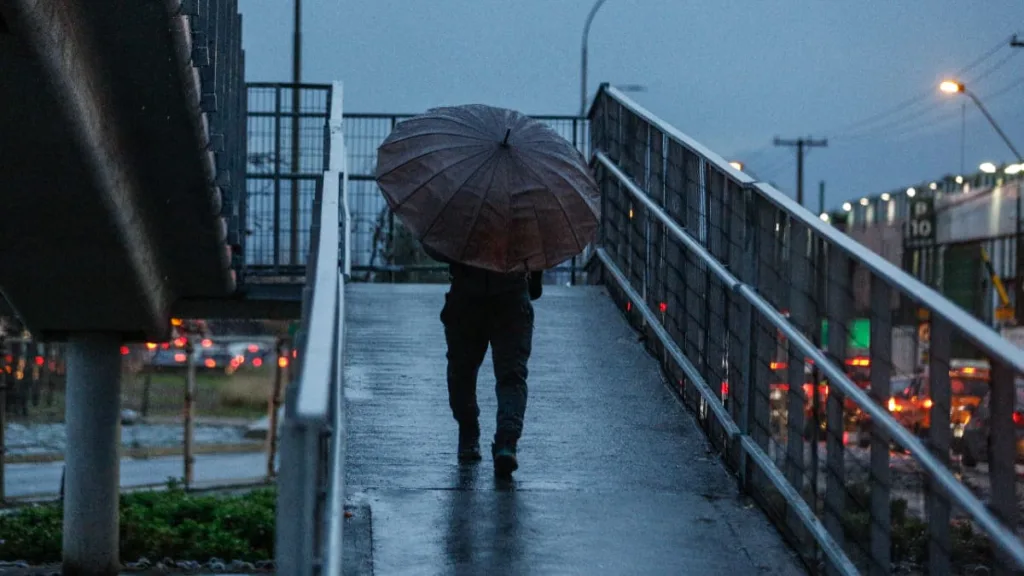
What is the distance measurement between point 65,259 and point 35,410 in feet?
66.0

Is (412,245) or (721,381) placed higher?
(412,245)

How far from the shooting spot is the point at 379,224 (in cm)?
1388

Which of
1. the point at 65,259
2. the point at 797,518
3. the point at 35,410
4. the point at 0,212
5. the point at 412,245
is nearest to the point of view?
the point at 797,518

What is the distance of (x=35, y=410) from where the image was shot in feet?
101

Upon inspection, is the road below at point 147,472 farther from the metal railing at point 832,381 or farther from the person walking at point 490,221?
the person walking at point 490,221

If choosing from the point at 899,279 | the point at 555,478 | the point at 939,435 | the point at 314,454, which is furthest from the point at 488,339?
the point at 314,454

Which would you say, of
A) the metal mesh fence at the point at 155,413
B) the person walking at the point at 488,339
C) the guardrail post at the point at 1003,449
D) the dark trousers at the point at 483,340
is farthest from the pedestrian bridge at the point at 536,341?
the metal mesh fence at the point at 155,413

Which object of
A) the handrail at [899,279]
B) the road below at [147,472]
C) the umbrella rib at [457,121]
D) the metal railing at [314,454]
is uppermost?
the umbrella rib at [457,121]

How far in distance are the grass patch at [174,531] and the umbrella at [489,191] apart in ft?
23.8

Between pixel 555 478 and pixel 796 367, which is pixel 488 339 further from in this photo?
pixel 796 367

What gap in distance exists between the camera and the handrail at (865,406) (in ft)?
13.2

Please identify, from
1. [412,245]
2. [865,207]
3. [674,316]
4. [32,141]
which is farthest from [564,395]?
[865,207]

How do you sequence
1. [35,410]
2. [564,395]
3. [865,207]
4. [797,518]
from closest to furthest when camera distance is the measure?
[797,518] < [564,395] < [35,410] < [865,207]

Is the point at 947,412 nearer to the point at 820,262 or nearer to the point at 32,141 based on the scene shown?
the point at 820,262
